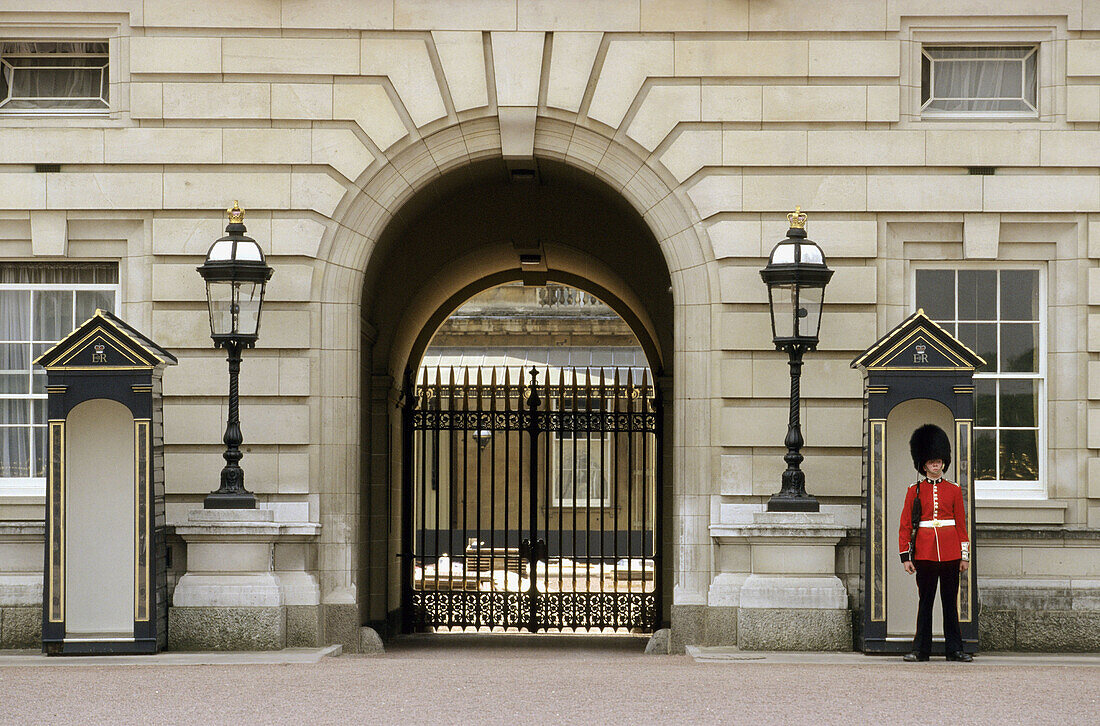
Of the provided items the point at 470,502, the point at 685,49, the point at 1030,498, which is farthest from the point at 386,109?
the point at 470,502

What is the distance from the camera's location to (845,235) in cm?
1185

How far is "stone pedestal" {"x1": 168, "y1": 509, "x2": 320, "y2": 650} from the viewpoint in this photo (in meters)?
11.0

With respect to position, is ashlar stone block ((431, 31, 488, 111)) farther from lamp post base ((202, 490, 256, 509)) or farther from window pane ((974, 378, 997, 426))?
window pane ((974, 378, 997, 426))

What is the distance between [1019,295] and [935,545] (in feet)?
9.13

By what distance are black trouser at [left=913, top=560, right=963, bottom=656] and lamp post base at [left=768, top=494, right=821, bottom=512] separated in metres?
0.92

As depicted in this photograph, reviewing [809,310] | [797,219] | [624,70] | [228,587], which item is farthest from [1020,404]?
[228,587]

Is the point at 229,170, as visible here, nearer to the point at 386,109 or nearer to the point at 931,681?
the point at 386,109

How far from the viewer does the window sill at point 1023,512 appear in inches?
464

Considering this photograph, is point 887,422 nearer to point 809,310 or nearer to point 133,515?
point 809,310

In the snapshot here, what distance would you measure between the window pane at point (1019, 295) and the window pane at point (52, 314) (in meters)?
7.75

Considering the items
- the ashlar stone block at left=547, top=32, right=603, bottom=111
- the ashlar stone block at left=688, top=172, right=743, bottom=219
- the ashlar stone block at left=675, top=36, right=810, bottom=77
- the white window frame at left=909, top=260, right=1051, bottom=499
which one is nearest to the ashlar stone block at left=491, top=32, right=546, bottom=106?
the ashlar stone block at left=547, top=32, right=603, bottom=111

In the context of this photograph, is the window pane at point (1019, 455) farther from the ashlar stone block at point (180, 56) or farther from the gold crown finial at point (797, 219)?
the ashlar stone block at point (180, 56)

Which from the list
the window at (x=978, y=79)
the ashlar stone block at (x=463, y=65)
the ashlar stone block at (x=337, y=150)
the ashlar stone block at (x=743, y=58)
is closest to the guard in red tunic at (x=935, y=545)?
the window at (x=978, y=79)

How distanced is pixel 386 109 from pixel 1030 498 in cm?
607
